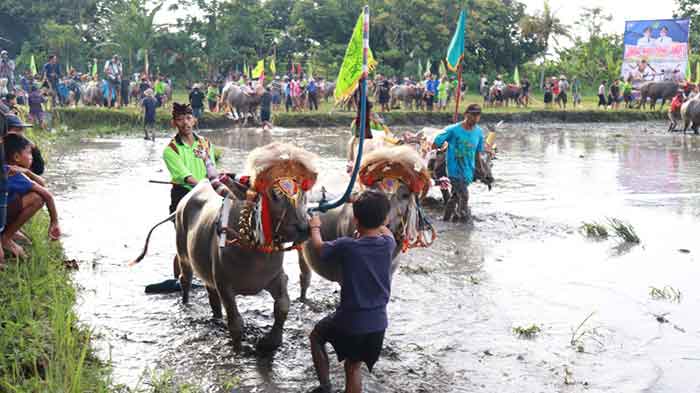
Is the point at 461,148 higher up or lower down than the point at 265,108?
lower down

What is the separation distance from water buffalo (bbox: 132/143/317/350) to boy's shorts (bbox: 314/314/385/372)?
0.61 m

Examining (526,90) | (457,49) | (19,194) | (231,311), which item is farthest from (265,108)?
(231,311)

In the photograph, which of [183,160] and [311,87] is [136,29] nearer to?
[311,87]

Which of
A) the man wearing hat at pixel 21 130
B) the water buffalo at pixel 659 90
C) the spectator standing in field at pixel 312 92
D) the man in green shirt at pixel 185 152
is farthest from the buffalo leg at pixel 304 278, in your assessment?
the water buffalo at pixel 659 90

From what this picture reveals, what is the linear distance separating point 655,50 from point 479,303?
36.2m

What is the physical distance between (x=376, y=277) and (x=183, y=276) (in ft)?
9.22

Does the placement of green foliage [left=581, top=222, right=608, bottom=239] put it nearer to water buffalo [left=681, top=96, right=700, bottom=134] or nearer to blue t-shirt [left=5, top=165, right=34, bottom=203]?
blue t-shirt [left=5, top=165, right=34, bottom=203]

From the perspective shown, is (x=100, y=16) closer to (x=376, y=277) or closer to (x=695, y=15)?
(x=695, y=15)

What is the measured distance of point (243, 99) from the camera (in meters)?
28.4

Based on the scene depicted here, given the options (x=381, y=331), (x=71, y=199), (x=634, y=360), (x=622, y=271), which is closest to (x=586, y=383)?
(x=634, y=360)

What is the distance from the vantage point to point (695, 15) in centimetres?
5378

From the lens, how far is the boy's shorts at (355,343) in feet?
13.9

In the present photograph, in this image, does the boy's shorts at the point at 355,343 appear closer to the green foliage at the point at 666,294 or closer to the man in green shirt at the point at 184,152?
the man in green shirt at the point at 184,152

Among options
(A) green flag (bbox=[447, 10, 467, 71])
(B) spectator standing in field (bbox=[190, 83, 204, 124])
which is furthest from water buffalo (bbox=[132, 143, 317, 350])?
(B) spectator standing in field (bbox=[190, 83, 204, 124])
